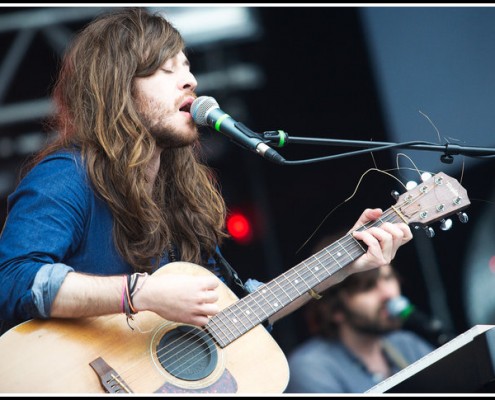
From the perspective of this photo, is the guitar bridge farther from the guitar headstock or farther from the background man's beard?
the background man's beard

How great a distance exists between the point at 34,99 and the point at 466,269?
230cm

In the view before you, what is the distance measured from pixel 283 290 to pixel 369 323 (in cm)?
126

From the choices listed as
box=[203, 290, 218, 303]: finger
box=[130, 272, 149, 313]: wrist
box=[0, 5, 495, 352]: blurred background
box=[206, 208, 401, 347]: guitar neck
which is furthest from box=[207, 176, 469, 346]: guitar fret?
box=[0, 5, 495, 352]: blurred background

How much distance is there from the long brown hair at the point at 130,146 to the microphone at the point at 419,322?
4.12 feet

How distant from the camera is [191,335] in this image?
218 cm

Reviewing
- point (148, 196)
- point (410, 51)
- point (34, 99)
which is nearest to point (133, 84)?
point (148, 196)

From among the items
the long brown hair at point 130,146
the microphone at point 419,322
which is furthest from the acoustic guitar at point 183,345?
the microphone at point 419,322

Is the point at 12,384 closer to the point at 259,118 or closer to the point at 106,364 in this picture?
the point at 106,364

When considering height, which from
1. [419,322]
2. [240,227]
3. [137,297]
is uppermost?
[137,297]

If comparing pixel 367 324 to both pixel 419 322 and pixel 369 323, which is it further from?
pixel 419 322

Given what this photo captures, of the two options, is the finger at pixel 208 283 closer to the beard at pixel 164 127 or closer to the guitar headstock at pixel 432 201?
the beard at pixel 164 127

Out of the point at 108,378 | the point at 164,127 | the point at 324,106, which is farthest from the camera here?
the point at 324,106

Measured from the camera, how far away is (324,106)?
3898 mm

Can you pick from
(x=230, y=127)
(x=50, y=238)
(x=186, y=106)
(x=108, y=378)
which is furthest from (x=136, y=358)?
(x=186, y=106)
